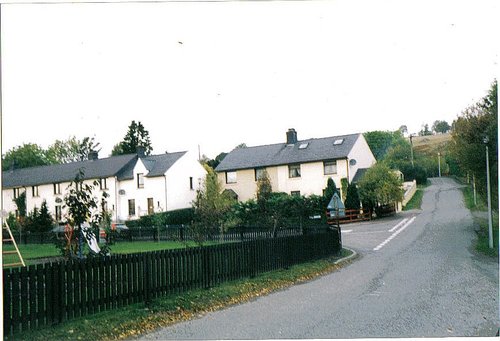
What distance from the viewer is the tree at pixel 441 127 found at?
16.6m

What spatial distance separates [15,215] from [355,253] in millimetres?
11970

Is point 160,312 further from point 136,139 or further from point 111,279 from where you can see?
point 136,139

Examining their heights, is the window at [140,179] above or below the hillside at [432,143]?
below

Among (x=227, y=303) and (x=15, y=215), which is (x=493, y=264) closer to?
(x=227, y=303)

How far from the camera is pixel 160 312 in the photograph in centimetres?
823

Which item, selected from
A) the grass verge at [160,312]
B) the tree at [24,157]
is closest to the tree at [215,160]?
the tree at [24,157]

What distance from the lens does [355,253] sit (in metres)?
18.1

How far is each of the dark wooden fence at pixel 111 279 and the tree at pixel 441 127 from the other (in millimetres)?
7979

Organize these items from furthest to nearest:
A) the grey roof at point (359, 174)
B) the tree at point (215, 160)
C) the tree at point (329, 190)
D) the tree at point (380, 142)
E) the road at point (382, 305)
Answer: the tree at point (215, 160)
the grey roof at point (359, 174)
the tree at point (329, 190)
the tree at point (380, 142)
the road at point (382, 305)

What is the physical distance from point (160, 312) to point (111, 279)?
1021mm

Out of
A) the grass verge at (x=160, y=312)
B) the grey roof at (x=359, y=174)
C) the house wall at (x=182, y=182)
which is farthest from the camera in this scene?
the grey roof at (x=359, y=174)

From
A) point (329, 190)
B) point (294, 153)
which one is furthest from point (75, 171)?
point (294, 153)

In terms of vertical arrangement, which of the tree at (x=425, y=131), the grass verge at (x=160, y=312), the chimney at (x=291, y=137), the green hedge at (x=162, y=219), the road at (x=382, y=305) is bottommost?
the road at (x=382, y=305)

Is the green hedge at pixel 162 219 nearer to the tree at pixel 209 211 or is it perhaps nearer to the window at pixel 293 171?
the tree at pixel 209 211
